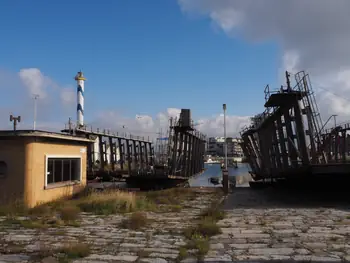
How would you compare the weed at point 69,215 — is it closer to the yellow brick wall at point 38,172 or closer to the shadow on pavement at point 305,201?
the yellow brick wall at point 38,172

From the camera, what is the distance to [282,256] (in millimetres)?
7730

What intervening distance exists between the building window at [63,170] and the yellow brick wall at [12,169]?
1.56m

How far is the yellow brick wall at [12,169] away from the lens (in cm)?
1457

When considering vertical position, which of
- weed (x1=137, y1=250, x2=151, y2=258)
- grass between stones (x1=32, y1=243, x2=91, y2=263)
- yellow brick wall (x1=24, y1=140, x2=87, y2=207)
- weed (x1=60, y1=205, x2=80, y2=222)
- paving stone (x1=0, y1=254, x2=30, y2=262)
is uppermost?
yellow brick wall (x1=24, y1=140, x2=87, y2=207)

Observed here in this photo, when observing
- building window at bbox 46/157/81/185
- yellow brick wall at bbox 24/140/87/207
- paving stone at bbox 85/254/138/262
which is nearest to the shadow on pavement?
yellow brick wall at bbox 24/140/87/207

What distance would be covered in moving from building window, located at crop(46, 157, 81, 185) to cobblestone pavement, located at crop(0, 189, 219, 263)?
420 centimetres

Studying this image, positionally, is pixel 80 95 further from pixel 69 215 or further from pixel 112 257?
pixel 112 257

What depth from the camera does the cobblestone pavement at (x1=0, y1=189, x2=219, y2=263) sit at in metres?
7.87

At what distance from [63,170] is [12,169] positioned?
354cm

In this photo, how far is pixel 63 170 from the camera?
18031 mm

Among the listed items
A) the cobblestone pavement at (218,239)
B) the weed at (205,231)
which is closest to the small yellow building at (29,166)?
the cobblestone pavement at (218,239)

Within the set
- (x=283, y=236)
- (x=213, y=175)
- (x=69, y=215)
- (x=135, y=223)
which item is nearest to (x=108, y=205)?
(x=69, y=215)

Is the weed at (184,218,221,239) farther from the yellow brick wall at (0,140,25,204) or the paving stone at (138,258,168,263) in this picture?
the yellow brick wall at (0,140,25,204)

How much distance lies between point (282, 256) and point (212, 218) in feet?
15.5
